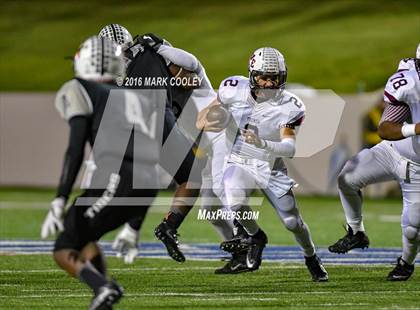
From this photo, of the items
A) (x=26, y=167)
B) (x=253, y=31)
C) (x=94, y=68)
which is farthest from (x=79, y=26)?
(x=94, y=68)

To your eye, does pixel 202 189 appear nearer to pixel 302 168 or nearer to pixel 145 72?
pixel 145 72

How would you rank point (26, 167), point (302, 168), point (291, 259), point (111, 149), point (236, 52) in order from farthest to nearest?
1. point (236, 52)
2. point (26, 167)
3. point (302, 168)
4. point (291, 259)
5. point (111, 149)

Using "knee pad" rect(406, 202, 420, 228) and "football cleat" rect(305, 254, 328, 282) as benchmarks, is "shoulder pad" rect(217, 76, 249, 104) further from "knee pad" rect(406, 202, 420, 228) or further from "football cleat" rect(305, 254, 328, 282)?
"knee pad" rect(406, 202, 420, 228)

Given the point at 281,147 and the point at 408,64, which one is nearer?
the point at 281,147

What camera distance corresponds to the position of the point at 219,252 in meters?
10.0

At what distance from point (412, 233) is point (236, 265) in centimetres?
131

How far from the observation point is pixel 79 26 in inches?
1267

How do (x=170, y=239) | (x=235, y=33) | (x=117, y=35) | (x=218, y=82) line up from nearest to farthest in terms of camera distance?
(x=170, y=239), (x=117, y=35), (x=218, y=82), (x=235, y=33)

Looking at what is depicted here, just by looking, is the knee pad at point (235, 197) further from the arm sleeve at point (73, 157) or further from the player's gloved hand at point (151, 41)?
the arm sleeve at point (73, 157)

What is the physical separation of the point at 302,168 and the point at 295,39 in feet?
41.8

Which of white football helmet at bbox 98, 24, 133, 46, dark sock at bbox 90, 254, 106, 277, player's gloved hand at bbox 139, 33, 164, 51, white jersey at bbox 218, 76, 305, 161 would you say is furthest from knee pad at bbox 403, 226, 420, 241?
dark sock at bbox 90, 254, 106, 277

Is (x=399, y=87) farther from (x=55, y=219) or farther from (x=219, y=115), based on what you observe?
(x=55, y=219)

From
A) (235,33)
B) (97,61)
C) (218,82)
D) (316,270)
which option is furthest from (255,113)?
(235,33)

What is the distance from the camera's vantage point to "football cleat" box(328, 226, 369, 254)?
789cm
